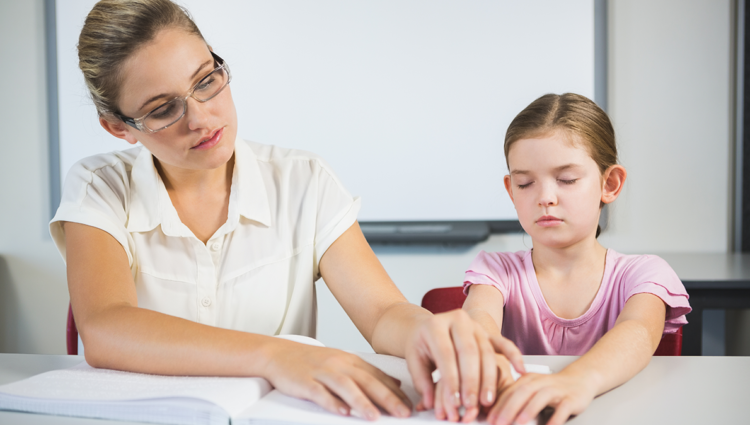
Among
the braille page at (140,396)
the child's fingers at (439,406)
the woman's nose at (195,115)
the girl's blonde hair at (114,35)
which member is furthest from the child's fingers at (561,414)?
the girl's blonde hair at (114,35)

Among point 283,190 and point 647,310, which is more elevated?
point 283,190

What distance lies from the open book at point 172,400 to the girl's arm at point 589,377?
0.20ft

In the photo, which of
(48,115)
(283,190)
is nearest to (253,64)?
(48,115)

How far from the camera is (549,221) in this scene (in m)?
0.97

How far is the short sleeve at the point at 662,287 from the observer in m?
0.92

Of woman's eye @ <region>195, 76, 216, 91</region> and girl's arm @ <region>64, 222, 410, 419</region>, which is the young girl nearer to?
girl's arm @ <region>64, 222, 410, 419</region>

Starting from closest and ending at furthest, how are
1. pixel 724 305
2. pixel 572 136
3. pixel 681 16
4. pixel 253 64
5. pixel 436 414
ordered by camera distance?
pixel 436 414 < pixel 572 136 < pixel 724 305 < pixel 681 16 < pixel 253 64

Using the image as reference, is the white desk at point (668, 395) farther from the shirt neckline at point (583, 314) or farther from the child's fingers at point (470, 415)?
the shirt neckline at point (583, 314)

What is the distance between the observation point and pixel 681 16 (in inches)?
80.7

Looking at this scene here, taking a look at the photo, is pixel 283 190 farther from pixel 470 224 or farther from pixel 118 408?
pixel 470 224

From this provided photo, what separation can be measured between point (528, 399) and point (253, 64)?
2.10 meters

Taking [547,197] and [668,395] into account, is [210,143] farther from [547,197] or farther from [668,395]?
[668,395]

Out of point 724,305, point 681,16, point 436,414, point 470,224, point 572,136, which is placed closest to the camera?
point 436,414

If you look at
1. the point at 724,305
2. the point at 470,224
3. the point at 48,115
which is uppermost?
the point at 48,115
